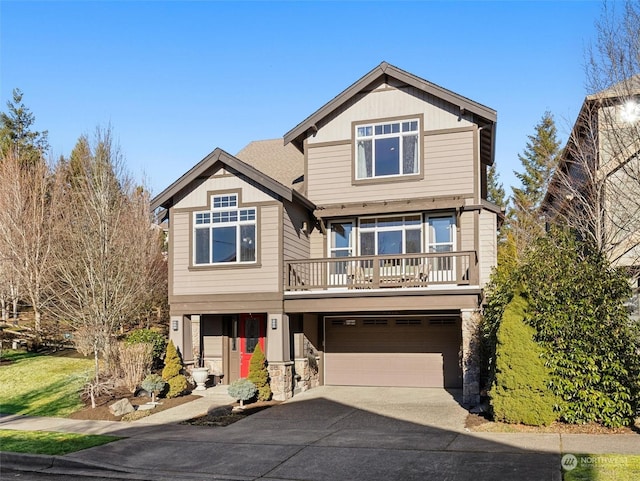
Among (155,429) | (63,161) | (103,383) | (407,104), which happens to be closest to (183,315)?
(103,383)

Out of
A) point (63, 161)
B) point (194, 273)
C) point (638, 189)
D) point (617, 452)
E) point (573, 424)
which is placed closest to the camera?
point (617, 452)

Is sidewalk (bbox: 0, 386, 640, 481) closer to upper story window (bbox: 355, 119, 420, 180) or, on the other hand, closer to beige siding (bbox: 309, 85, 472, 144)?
upper story window (bbox: 355, 119, 420, 180)

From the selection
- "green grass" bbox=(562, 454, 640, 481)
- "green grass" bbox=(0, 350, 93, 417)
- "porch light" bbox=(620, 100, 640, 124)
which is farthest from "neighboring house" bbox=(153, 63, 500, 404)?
"green grass" bbox=(562, 454, 640, 481)

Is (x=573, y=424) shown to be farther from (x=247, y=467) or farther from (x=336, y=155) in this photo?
(x=336, y=155)

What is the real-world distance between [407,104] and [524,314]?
27.5ft

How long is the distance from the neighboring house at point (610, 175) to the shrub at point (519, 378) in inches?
94.9

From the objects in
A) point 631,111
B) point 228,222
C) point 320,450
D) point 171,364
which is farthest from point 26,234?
point 631,111

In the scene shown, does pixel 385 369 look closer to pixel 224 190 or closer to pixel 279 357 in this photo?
pixel 279 357

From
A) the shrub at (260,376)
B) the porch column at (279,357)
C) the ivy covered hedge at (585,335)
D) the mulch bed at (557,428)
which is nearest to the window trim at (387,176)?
the porch column at (279,357)

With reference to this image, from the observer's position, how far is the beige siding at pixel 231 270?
1664 centimetres

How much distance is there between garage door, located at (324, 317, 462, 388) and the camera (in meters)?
17.8

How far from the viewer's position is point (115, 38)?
14.4 meters

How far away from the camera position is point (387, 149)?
17953mm

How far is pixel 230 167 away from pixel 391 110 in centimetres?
512
